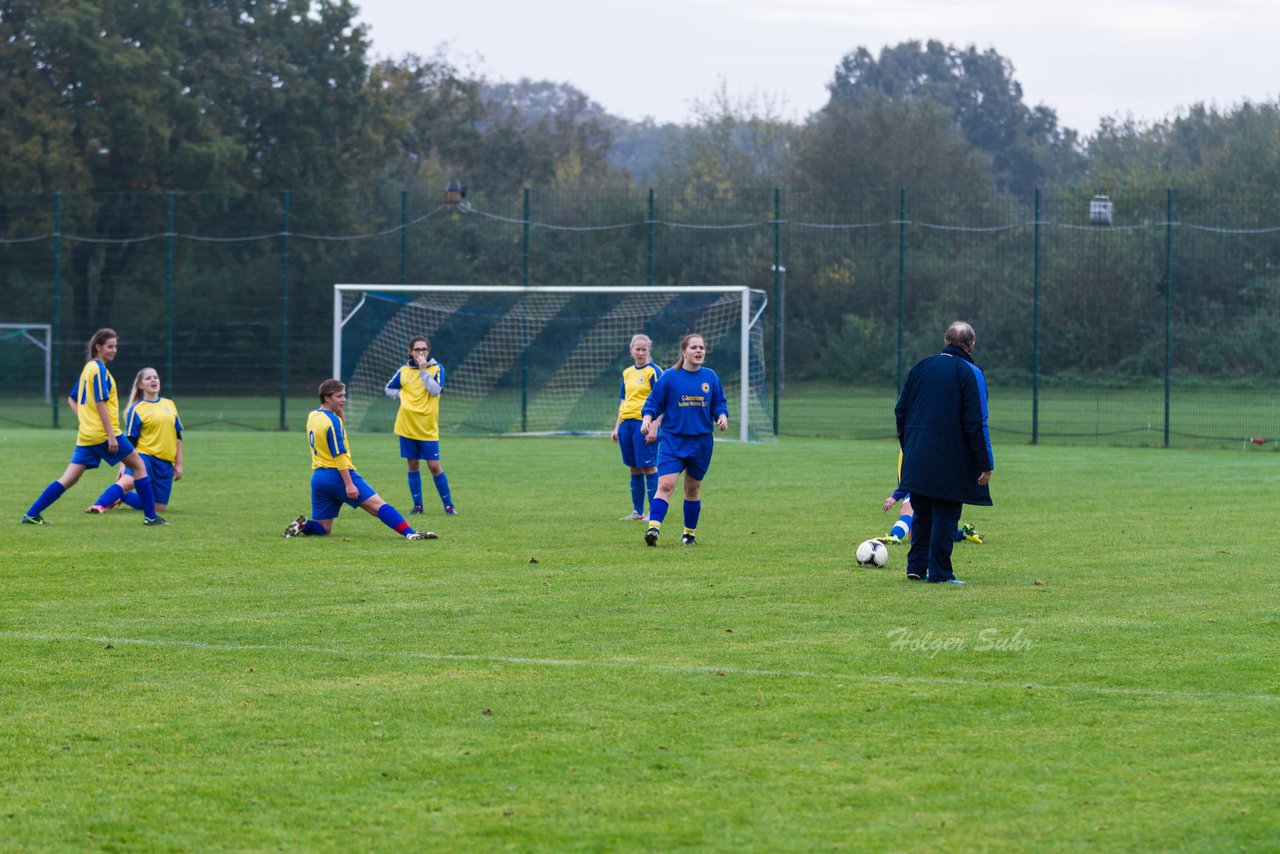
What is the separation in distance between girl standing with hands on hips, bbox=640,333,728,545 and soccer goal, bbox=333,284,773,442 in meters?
14.5

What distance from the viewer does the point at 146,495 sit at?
13.6 meters

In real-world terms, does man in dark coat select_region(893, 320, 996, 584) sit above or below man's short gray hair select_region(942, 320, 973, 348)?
below

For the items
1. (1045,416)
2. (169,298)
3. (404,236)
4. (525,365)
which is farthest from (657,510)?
(169,298)

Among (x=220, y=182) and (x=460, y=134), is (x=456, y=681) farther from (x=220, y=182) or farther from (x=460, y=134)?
(x=460, y=134)

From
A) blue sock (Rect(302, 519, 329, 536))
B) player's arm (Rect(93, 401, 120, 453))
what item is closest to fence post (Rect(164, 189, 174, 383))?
player's arm (Rect(93, 401, 120, 453))

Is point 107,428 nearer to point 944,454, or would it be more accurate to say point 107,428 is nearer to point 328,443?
point 328,443

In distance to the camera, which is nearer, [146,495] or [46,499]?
[46,499]

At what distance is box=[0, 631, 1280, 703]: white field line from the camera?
687cm

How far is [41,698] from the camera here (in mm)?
6793

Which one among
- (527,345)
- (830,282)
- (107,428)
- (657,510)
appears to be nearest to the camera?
(657,510)

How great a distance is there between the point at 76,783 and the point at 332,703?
136 cm

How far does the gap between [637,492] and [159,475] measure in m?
4.58

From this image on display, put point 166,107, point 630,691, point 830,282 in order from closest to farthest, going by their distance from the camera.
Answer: point 630,691 < point 830,282 < point 166,107

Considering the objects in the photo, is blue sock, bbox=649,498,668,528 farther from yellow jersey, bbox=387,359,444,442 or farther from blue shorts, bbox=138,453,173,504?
blue shorts, bbox=138,453,173,504
